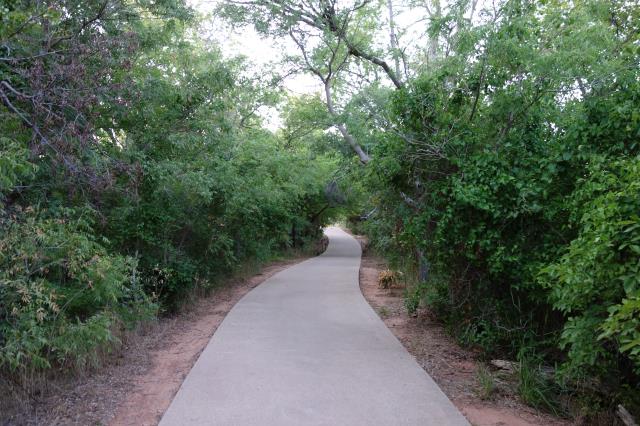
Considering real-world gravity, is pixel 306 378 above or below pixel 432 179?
below

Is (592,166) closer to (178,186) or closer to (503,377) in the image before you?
(503,377)

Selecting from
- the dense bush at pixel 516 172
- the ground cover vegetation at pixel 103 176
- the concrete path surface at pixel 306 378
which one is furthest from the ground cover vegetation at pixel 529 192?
the ground cover vegetation at pixel 103 176

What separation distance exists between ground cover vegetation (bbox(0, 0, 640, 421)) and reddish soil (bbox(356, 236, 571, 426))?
0.96 ft

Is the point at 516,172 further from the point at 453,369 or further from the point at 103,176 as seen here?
the point at 103,176

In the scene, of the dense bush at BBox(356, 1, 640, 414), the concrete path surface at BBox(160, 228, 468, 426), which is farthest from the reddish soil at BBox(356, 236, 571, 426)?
the dense bush at BBox(356, 1, 640, 414)

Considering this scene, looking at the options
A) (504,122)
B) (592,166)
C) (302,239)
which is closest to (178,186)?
(504,122)

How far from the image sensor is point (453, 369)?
6977mm

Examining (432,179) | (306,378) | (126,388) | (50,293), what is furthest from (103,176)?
(432,179)

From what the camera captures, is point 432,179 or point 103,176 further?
point 432,179

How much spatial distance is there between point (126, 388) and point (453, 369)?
4.14m

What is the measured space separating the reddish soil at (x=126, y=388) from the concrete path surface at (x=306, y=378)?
0.29m

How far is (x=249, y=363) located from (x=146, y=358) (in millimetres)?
1730

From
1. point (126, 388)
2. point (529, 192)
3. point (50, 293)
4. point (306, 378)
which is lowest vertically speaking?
point (126, 388)

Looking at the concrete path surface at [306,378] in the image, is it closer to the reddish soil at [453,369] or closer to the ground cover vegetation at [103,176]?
the reddish soil at [453,369]
